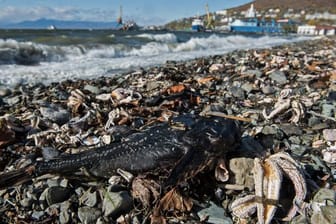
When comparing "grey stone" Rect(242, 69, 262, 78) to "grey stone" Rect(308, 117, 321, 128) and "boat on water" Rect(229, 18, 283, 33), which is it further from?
"boat on water" Rect(229, 18, 283, 33)

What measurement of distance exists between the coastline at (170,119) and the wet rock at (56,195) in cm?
2

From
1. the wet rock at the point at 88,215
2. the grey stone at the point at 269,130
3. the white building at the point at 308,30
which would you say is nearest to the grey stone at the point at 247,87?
the grey stone at the point at 269,130

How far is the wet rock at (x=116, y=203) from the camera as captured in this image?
2375mm

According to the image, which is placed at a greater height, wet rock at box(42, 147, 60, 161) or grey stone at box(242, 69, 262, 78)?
wet rock at box(42, 147, 60, 161)

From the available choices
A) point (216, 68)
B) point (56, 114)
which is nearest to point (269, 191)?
point (56, 114)

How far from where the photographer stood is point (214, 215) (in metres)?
2.39

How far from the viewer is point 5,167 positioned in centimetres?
316

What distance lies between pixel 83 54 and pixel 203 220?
13.7 metres

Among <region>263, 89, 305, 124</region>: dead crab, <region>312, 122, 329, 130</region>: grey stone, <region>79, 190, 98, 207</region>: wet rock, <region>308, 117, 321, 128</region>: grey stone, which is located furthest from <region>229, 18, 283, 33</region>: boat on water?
<region>79, 190, 98, 207</region>: wet rock

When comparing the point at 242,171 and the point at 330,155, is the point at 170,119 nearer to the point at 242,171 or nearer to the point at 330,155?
the point at 242,171

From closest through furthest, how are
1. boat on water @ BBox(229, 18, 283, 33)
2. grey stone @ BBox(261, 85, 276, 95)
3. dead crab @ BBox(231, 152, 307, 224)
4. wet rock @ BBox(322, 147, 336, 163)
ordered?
1. dead crab @ BBox(231, 152, 307, 224)
2. wet rock @ BBox(322, 147, 336, 163)
3. grey stone @ BBox(261, 85, 276, 95)
4. boat on water @ BBox(229, 18, 283, 33)

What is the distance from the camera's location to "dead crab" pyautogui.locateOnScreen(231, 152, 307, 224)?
2.23m

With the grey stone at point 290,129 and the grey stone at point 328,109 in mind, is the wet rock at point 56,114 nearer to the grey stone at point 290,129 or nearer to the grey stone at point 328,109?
the grey stone at point 290,129

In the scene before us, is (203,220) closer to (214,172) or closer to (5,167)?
(214,172)
